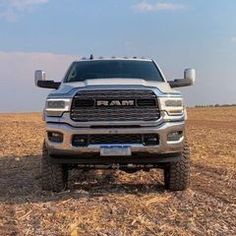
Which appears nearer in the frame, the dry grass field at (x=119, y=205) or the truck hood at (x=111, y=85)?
the dry grass field at (x=119, y=205)

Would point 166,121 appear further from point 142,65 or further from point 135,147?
point 142,65

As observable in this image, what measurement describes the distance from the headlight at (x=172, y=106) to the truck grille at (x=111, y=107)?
99mm

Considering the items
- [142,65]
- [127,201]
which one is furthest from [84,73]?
[127,201]

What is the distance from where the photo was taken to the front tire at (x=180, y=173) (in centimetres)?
920

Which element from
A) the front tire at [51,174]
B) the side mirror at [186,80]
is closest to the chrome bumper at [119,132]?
the front tire at [51,174]

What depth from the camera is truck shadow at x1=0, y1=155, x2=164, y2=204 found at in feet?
29.5

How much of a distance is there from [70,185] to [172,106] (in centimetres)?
248

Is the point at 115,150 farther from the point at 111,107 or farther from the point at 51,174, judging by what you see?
the point at 51,174

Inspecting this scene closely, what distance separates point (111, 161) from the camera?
8852mm

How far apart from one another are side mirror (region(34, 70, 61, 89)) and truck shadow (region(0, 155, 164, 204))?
5.34ft

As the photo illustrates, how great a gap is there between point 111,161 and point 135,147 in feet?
1.51

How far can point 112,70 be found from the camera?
1055cm

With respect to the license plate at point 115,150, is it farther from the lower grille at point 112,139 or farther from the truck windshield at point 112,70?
the truck windshield at point 112,70

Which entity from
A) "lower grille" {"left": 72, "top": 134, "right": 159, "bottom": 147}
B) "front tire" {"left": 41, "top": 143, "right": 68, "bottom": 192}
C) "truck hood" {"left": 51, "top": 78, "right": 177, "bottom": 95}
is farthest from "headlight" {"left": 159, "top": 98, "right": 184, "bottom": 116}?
"front tire" {"left": 41, "top": 143, "right": 68, "bottom": 192}
